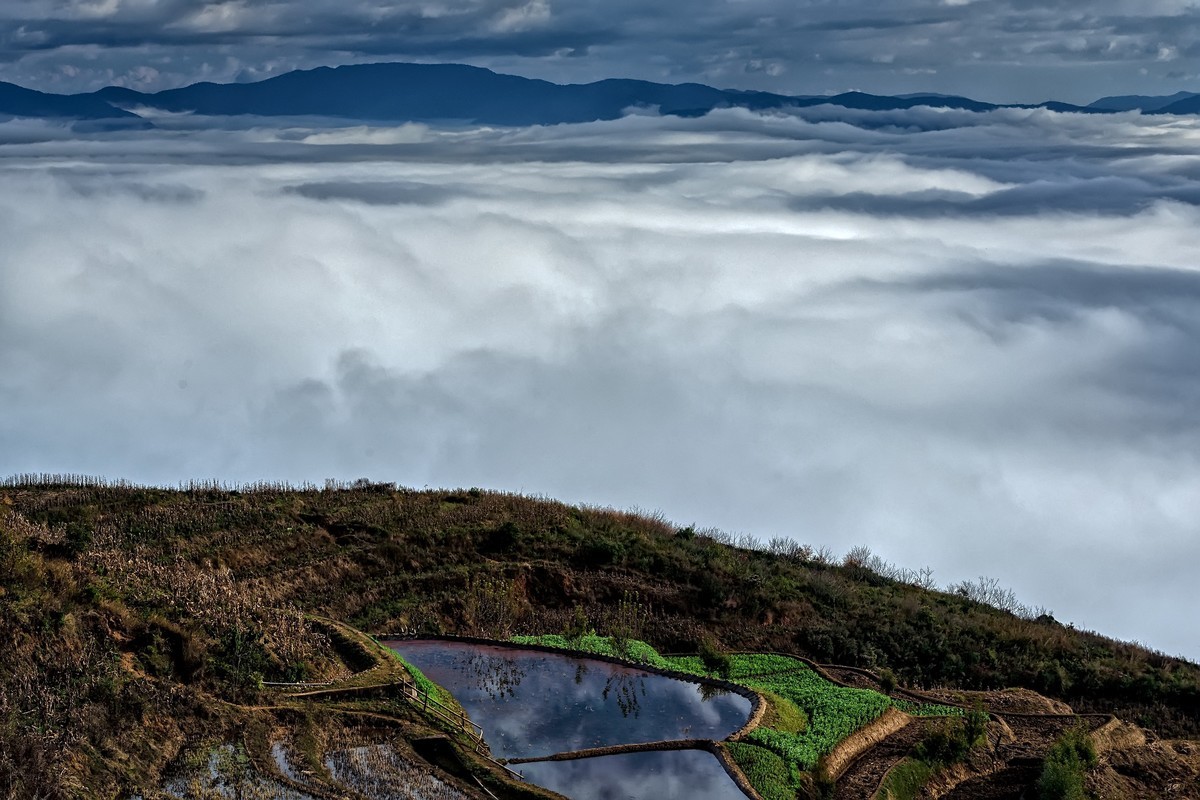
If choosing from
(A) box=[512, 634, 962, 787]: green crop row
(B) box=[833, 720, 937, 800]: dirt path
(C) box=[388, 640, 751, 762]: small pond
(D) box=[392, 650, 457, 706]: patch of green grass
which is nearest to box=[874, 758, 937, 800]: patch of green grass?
(B) box=[833, 720, 937, 800]: dirt path

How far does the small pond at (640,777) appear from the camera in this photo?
60.1 feet

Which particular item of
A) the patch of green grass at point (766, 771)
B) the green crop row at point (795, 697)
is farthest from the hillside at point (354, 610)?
the patch of green grass at point (766, 771)

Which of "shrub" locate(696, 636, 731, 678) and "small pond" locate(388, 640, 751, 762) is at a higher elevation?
"small pond" locate(388, 640, 751, 762)

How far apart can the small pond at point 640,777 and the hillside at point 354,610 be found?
98.1 inches

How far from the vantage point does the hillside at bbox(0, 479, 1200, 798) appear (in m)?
17.6

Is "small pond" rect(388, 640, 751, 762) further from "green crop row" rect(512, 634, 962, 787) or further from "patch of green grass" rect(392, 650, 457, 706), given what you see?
"green crop row" rect(512, 634, 962, 787)

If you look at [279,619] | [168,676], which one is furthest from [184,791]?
[279,619]

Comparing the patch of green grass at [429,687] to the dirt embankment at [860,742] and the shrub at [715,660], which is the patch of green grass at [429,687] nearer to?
the shrub at [715,660]

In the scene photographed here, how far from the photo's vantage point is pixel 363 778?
→ 1744 cm

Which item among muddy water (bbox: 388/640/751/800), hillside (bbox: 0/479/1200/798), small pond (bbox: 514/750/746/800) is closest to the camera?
hillside (bbox: 0/479/1200/798)

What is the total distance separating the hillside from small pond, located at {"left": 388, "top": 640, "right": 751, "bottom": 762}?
1.95m

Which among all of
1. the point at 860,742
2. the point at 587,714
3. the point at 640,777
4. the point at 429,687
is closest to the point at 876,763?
the point at 860,742

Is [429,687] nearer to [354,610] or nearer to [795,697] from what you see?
[795,697]

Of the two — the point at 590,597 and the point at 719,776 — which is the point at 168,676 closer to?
the point at 719,776
